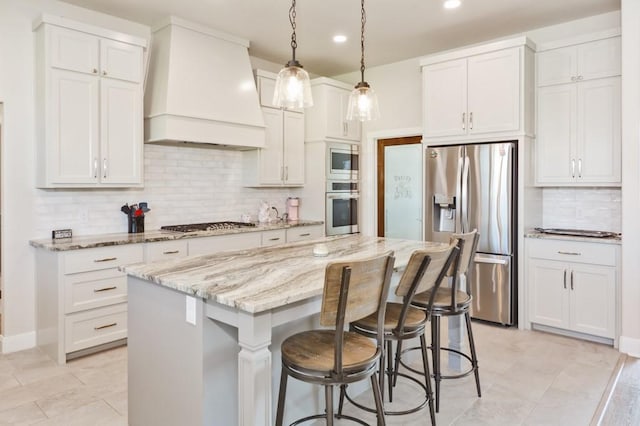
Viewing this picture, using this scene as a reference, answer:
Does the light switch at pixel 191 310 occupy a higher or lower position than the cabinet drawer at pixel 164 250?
lower

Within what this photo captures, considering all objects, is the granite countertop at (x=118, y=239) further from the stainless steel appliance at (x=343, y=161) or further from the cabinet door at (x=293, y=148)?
the stainless steel appliance at (x=343, y=161)

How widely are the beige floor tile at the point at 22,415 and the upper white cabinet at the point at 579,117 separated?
4411 mm

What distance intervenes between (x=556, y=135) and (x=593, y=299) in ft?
5.04

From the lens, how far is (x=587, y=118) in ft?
13.2

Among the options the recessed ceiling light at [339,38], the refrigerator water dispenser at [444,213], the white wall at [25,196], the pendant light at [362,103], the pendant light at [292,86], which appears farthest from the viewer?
the recessed ceiling light at [339,38]

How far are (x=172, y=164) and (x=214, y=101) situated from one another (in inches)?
31.6

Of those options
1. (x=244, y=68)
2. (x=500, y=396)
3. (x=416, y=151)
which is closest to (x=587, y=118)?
(x=416, y=151)

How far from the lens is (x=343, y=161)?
5703mm

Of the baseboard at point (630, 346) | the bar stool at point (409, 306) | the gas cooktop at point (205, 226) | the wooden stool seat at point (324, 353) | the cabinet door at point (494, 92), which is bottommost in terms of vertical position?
the baseboard at point (630, 346)

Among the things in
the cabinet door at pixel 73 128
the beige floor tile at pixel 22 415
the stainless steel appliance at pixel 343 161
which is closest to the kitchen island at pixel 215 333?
the beige floor tile at pixel 22 415

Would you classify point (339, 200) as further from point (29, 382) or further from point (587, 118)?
point (29, 382)

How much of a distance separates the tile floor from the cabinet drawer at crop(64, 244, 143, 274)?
2.37 feet

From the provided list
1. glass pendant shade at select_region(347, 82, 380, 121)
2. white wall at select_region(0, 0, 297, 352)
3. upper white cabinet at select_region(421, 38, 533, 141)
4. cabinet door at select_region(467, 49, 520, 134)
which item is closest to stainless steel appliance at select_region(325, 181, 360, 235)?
upper white cabinet at select_region(421, 38, 533, 141)

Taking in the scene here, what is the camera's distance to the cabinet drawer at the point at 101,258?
3369 millimetres
